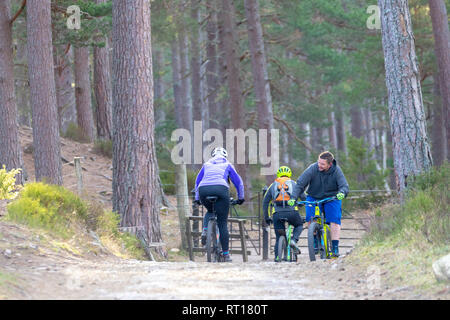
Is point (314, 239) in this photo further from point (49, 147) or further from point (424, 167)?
point (49, 147)

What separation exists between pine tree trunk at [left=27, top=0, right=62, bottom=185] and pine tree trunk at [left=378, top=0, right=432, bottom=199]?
8.16 m

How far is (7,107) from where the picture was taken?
16.9m

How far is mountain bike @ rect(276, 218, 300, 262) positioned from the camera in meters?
11.2

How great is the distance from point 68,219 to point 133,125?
306cm

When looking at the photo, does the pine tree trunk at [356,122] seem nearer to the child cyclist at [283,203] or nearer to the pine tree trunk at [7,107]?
the pine tree trunk at [7,107]

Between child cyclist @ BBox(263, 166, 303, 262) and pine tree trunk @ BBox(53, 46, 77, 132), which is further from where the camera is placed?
pine tree trunk @ BBox(53, 46, 77, 132)

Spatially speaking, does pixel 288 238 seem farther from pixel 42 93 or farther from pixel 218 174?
pixel 42 93

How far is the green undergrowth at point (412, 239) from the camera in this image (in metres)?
7.39

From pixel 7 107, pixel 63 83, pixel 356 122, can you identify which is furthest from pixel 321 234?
pixel 356 122

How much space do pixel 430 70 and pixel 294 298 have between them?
2178cm

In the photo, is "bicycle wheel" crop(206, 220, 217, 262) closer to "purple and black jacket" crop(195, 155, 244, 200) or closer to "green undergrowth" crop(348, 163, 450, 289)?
"purple and black jacket" crop(195, 155, 244, 200)

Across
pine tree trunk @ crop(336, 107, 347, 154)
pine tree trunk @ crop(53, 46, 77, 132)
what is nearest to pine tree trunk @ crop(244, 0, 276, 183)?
pine tree trunk @ crop(53, 46, 77, 132)
